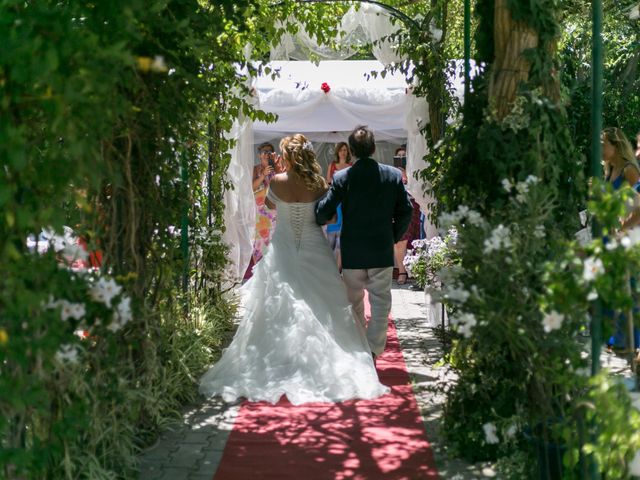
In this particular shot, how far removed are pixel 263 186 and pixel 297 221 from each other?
5.72 meters

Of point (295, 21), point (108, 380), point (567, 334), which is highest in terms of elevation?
point (295, 21)

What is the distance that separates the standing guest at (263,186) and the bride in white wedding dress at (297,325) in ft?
16.3

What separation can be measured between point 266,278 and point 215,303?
1.74 meters

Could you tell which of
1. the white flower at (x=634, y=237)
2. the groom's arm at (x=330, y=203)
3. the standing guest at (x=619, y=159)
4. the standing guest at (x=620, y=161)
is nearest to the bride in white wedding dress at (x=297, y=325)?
the groom's arm at (x=330, y=203)

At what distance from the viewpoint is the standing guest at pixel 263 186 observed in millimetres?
12375

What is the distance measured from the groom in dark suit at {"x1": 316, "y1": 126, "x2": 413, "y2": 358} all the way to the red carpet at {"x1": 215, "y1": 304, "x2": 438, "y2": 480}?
0.91 meters

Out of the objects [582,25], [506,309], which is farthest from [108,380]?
[582,25]

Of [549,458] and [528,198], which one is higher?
[528,198]

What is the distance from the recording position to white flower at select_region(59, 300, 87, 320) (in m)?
3.27

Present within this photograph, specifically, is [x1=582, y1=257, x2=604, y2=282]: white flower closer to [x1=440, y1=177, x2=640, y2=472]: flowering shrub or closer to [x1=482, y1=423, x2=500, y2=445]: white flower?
[x1=440, y1=177, x2=640, y2=472]: flowering shrub

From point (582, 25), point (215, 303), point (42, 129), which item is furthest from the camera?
point (582, 25)

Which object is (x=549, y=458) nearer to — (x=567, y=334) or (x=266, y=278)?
(x=567, y=334)

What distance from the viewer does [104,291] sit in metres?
3.45

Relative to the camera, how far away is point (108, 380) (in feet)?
13.4
